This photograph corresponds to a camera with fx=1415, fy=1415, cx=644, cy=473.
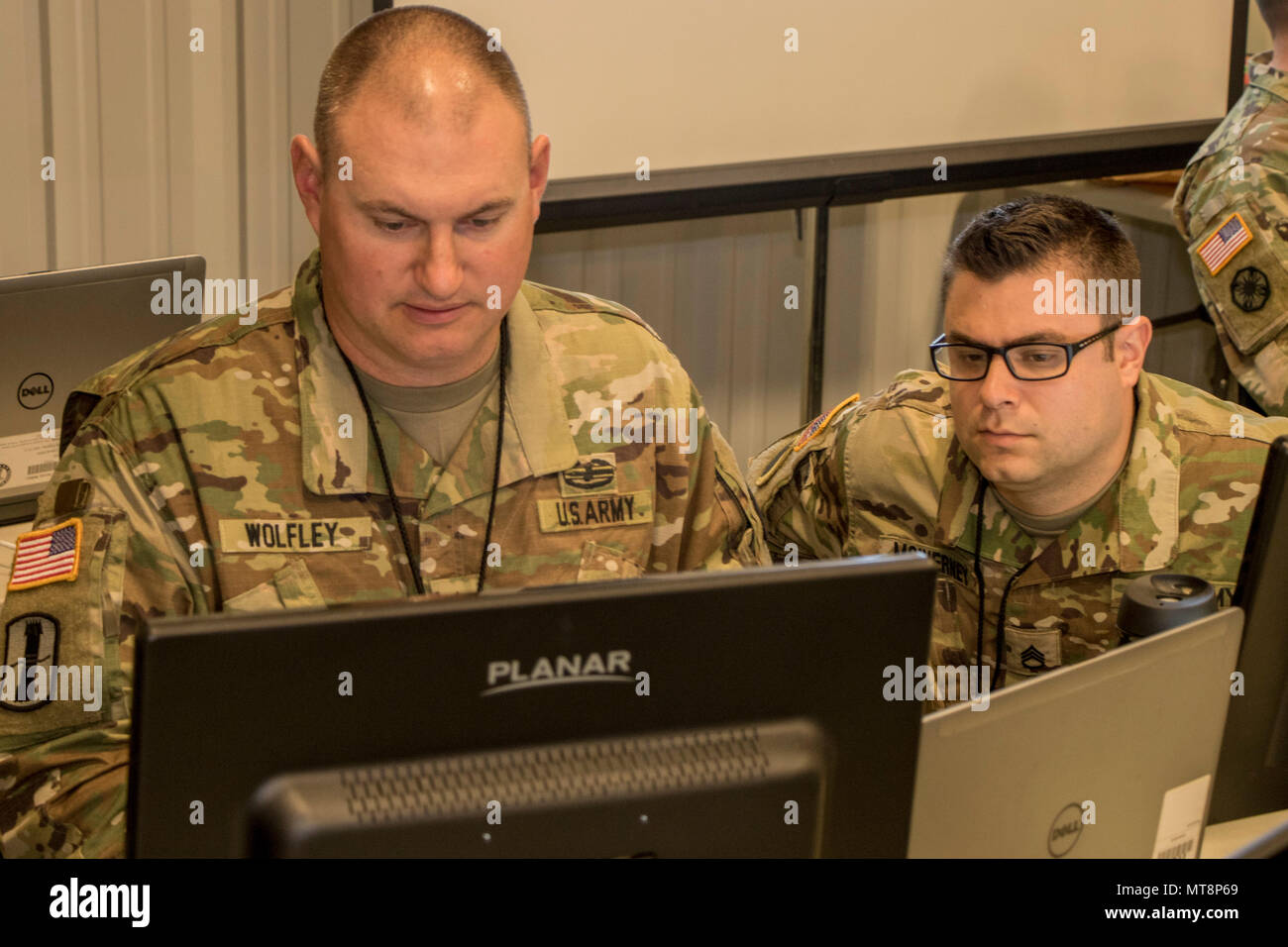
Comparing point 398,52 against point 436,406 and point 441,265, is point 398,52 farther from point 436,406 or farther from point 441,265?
point 436,406

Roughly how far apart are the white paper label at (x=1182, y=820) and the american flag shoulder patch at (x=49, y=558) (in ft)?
3.26

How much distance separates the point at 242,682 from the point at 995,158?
3337 mm

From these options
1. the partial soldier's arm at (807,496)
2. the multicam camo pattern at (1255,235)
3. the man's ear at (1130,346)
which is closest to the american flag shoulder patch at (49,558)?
the partial soldier's arm at (807,496)

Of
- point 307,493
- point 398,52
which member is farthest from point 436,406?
point 398,52

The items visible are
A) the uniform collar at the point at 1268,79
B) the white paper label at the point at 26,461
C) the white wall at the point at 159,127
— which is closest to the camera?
the white paper label at the point at 26,461

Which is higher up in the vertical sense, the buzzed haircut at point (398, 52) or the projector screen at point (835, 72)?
the projector screen at point (835, 72)

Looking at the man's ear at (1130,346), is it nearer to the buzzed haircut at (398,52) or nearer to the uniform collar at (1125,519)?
the uniform collar at (1125,519)

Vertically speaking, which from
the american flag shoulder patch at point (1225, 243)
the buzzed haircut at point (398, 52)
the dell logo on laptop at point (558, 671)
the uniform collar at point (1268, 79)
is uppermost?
the uniform collar at point (1268, 79)

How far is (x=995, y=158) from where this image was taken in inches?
146

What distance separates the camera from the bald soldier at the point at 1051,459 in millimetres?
1727

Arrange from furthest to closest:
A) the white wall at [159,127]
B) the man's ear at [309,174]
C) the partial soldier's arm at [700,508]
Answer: the white wall at [159,127]
the partial soldier's arm at [700,508]
the man's ear at [309,174]
